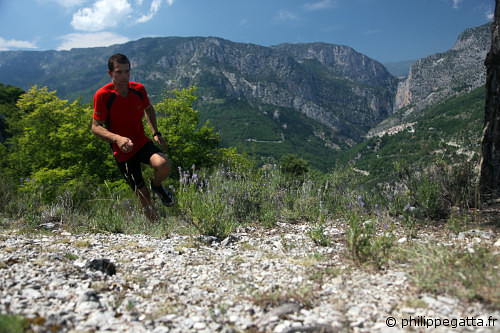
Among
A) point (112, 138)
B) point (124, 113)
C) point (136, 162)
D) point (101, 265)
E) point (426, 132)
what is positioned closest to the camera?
point (101, 265)

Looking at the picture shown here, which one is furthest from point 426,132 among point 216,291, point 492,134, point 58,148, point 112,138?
point 216,291

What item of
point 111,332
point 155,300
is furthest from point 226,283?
point 111,332

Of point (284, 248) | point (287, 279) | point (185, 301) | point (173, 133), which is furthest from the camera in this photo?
point (173, 133)

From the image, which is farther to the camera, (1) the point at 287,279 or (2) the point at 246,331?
(1) the point at 287,279

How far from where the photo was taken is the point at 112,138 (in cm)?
393

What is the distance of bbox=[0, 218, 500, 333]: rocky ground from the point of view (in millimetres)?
1824

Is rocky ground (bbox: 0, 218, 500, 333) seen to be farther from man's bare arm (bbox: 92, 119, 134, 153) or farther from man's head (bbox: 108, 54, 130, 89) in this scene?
man's head (bbox: 108, 54, 130, 89)

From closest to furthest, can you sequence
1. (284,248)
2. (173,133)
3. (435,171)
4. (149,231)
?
(284,248), (149,231), (435,171), (173,133)

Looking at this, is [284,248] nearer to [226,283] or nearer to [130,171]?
[226,283]

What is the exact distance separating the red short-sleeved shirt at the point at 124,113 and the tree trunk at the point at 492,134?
579cm

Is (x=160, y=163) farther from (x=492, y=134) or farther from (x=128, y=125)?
(x=492, y=134)

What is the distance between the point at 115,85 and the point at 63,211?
8.38ft

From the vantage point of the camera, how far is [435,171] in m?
5.00

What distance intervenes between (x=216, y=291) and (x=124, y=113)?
3.27 m
